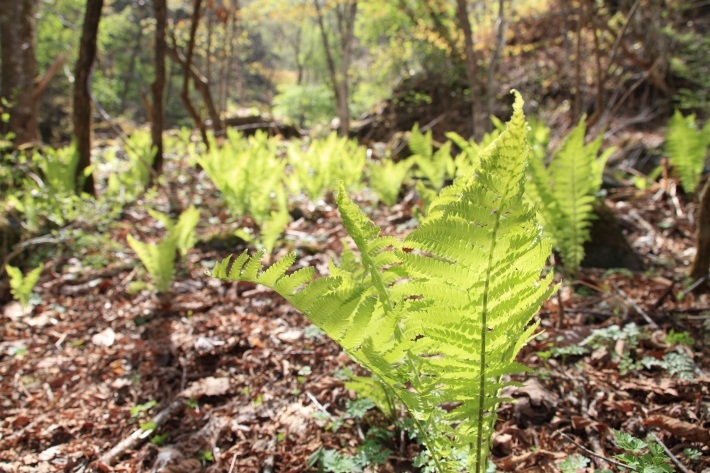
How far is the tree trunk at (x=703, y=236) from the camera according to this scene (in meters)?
1.78

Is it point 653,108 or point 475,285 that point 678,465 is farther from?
point 653,108

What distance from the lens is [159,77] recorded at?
15.3 feet

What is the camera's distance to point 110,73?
20.7 metres

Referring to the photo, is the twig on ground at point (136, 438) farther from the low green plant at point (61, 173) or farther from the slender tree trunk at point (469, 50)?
the slender tree trunk at point (469, 50)

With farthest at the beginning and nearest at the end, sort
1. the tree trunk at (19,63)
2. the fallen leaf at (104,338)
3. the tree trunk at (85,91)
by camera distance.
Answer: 1. the tree trunk at (19,63)
2. the tree trunk at (85,91)
3. the fallen leaf at (104,338)

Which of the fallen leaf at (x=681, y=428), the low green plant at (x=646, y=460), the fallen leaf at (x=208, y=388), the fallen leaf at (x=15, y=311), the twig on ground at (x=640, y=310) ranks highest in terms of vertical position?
the twig on ground at (x=640, y=310)

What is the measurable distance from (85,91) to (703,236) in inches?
184

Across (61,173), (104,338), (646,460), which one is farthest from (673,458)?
(61,173)

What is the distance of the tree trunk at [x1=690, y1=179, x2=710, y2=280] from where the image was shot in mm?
1776

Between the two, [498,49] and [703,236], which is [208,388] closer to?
[703,236]

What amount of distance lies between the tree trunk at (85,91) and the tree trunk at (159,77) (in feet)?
2.66

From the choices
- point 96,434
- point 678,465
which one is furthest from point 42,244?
point 678,465

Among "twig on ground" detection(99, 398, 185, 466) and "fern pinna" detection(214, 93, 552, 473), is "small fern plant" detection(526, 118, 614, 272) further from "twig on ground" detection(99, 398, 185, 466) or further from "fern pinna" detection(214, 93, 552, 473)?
"twig on ground" detection(99, 398, 185, 466)

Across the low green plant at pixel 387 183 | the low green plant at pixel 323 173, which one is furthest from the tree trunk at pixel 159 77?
the low green plant at pixel 387 183
